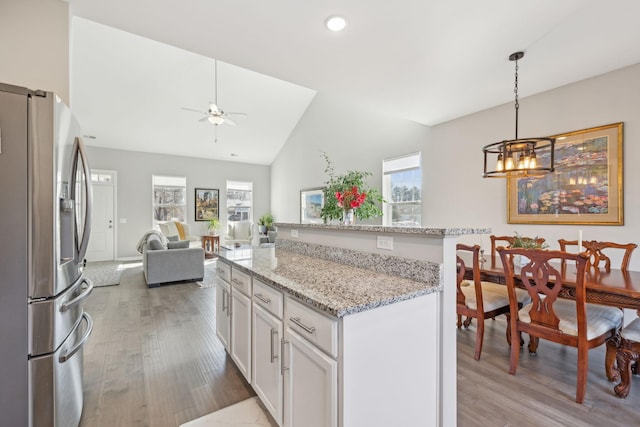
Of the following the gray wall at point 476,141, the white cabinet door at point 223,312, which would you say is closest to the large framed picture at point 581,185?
the gray wall at point 476,141

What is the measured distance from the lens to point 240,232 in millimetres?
8477

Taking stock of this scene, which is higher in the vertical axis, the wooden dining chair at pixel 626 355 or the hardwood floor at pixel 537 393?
the wooden dining chair at pixel 626 355

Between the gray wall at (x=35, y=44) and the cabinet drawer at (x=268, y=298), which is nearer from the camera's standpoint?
the cabinet drawer at (x=268, y=298)

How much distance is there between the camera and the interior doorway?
702 cm

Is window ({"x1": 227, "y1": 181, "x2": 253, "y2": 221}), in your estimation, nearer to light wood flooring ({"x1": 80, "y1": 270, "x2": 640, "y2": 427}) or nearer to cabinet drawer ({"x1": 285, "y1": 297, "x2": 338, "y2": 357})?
light wood flooring ({"x1": 80, "y1": 270, "x2": 640, "y2": 427})

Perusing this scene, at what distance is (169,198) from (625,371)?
876 centimetres

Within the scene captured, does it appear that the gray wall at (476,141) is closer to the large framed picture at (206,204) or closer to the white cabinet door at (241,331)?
the large framed picture at (206,204)

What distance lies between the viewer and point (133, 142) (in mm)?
7117

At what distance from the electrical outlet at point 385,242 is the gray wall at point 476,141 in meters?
2.83

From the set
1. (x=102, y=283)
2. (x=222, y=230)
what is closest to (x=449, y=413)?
(x=102, y=283)

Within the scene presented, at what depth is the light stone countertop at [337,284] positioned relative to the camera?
1.18m

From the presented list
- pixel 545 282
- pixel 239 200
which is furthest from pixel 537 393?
pixel 239 200

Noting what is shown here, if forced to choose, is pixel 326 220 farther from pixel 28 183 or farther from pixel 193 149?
pixel 193 149

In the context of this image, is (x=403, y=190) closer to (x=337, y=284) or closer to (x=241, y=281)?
(x=241, y=281)
